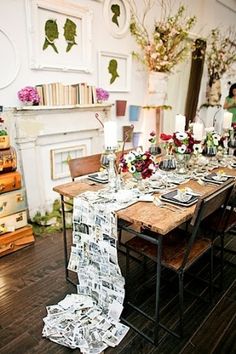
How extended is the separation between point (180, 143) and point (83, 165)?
815 mm

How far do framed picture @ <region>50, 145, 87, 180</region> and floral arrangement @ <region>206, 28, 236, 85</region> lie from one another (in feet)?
10.8

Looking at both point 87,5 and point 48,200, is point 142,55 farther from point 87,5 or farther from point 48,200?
point 48,200

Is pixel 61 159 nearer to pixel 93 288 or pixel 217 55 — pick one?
pixel 93 288

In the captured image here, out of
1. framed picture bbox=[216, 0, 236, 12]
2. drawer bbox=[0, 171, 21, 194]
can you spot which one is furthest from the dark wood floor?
framed picture bbox=[216, 0, 236, 12]

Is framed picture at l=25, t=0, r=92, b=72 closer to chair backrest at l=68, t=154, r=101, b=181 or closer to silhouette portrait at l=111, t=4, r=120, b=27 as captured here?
silhouette portrait at l=111, t=4, r=120, b=27

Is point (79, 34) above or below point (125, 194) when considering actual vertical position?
above

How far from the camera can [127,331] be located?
163 centimetres

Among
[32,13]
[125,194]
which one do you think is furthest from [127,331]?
[32,13]

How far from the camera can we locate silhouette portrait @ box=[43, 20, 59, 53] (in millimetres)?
2795

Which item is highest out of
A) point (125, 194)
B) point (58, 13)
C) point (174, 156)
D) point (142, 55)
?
point (58, 13)

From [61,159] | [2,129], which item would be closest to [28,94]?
[2,129]

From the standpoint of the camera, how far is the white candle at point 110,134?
171 cm

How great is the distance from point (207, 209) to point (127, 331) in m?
0.88

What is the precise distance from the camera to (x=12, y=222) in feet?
8.08
